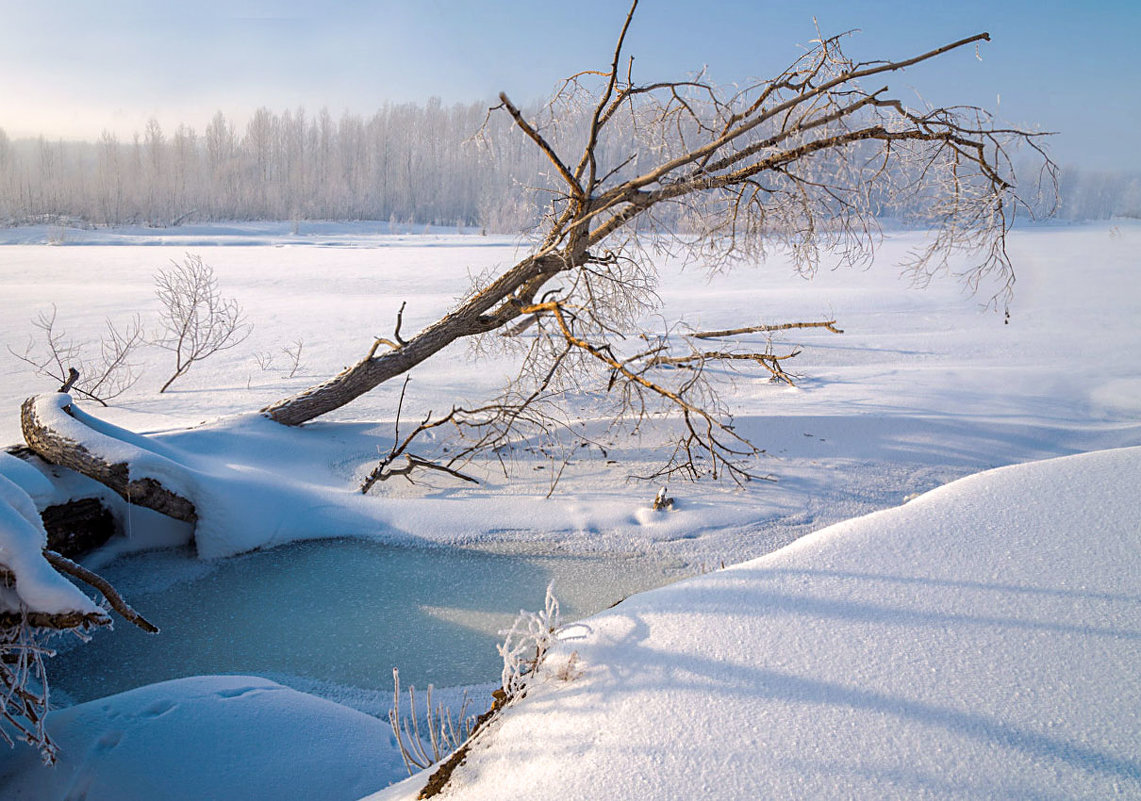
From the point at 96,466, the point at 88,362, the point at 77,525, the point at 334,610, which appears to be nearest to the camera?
the point at 334,610

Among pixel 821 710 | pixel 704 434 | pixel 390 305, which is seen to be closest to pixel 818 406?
pixel 704 434

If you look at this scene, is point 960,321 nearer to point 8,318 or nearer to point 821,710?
point 821,710

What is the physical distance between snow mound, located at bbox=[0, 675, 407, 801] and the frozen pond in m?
0.45

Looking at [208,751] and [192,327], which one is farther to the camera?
[192,327]

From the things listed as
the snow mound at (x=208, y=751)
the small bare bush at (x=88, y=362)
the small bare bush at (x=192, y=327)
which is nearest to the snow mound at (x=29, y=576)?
the snow mound at (x=208, y=751)

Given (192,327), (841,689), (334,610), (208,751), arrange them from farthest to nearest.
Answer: (192,327) → (334,610) → (208,751) → (841,689)

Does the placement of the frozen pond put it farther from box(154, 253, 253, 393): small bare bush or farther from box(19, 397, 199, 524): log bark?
box(154, 253, 253, 393): small bare bush

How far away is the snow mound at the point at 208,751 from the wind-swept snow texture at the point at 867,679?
671 mm

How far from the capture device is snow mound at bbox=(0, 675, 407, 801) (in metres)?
2.14

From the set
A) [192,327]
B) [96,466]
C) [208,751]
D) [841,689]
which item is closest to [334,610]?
[208,751]

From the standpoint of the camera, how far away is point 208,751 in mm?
2248

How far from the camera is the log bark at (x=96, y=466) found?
369cm

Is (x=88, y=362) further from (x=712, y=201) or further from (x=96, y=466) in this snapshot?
(x=712, y=201)

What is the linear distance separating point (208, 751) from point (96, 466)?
6.74 feet
